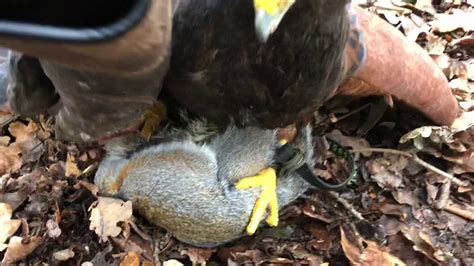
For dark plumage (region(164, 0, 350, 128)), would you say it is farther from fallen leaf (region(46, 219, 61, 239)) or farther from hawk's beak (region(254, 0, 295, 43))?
fallen leaf (region(46, 219, 61, 239))

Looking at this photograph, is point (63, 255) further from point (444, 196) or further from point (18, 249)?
point (444, 196)

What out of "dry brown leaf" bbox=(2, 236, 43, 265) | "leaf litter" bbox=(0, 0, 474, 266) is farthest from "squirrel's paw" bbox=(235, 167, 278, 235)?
"dry brown leaf" bbox=(2, 236, 43, 265)

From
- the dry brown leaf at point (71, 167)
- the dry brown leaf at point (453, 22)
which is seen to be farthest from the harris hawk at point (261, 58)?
the dry brown leaf at point (453, 22)

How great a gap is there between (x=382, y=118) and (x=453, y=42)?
815 mm

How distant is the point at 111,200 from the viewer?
3.05 metres

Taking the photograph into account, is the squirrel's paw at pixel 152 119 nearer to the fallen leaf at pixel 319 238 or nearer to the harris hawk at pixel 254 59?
the harris hawk at pixel 254 59

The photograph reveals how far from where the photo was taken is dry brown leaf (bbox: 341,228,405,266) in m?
3.07

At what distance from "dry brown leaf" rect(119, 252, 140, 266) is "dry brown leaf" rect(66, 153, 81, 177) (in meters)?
0.51

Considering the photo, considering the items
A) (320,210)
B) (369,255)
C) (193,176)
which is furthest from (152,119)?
(369,255)

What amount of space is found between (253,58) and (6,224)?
1.41 metres

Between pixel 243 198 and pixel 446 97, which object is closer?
pixel 243 198

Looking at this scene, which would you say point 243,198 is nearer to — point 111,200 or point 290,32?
point 111,200

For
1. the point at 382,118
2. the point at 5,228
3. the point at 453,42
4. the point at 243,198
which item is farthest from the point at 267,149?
the point at 453,42

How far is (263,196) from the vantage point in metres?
3.05
